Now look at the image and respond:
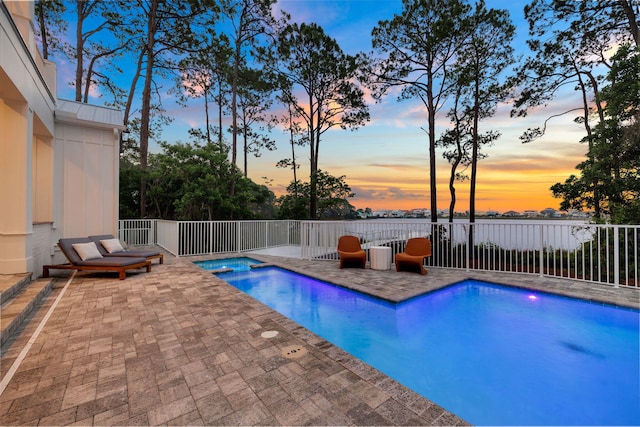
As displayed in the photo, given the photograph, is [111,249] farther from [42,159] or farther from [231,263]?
[231,263]

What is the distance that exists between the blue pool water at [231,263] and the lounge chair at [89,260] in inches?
66.4

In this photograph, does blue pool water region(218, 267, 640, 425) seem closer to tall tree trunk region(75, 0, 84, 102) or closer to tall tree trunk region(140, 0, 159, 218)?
tall tree trunk region(140, 0, 159, 218)

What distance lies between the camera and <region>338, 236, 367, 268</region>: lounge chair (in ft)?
22.2

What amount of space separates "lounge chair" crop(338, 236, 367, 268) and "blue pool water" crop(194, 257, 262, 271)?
257 centimetres

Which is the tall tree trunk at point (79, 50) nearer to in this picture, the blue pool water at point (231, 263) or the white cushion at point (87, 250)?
the white cushion at point (87, 250)

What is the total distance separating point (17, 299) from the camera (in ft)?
12.5

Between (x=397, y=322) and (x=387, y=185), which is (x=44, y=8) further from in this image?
(x=397, y=322)

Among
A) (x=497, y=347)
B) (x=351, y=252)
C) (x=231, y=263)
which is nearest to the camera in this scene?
(x=497, y=347)

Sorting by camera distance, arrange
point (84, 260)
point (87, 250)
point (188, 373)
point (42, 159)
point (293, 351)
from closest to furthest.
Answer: point (188, 373) < point (293, 351) < point (84, 260) < point (87, 250) < point (42, 159)

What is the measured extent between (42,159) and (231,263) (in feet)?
17.1

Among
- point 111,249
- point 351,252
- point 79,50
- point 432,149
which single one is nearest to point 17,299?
point 111,249

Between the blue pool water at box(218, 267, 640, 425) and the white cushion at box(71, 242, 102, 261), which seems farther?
the white cushion at box(71, 242, 102, 261)

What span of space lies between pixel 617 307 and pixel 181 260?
367 inches

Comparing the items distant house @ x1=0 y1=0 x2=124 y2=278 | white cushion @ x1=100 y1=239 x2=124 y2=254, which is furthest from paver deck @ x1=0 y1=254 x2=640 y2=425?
white cushion @ x1=100 y1=239 x2=124 y2=254
